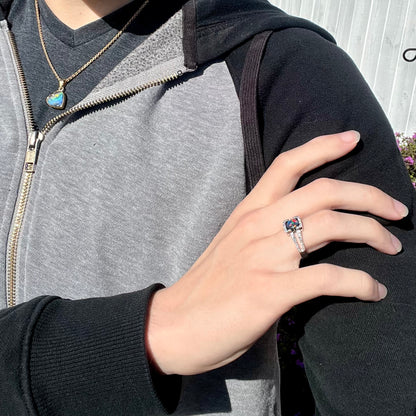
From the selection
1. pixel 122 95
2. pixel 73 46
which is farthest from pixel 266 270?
pixel 73 46

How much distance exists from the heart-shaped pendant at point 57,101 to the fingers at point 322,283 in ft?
2.07

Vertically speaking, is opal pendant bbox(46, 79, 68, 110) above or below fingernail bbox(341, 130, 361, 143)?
below

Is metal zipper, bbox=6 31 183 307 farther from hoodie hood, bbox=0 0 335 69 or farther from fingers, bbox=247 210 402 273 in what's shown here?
fingers, bbox=247 210 402 273

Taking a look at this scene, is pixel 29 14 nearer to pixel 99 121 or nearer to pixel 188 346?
pixel 99 121

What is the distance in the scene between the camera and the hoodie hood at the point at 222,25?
1007mm

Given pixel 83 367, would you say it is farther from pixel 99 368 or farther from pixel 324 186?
pixel 324 186

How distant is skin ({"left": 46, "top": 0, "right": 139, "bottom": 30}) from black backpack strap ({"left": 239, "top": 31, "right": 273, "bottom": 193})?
401 millimetres

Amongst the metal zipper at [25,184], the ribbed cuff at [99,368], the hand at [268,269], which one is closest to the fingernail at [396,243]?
the hand at [268,269]

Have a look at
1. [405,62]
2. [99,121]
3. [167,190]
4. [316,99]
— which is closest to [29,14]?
[99,121]

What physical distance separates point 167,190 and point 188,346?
1.01ft

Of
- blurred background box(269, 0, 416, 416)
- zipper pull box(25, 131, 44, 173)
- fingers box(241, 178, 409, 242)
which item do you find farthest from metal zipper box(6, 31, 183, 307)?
blurred background box(269, 0, 416, 416)

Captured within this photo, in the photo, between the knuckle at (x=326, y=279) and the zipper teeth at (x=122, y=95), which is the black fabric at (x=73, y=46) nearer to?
the zipper teeth at (x=122, y=95)

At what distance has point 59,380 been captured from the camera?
90 cm

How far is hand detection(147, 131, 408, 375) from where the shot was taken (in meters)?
0.79
